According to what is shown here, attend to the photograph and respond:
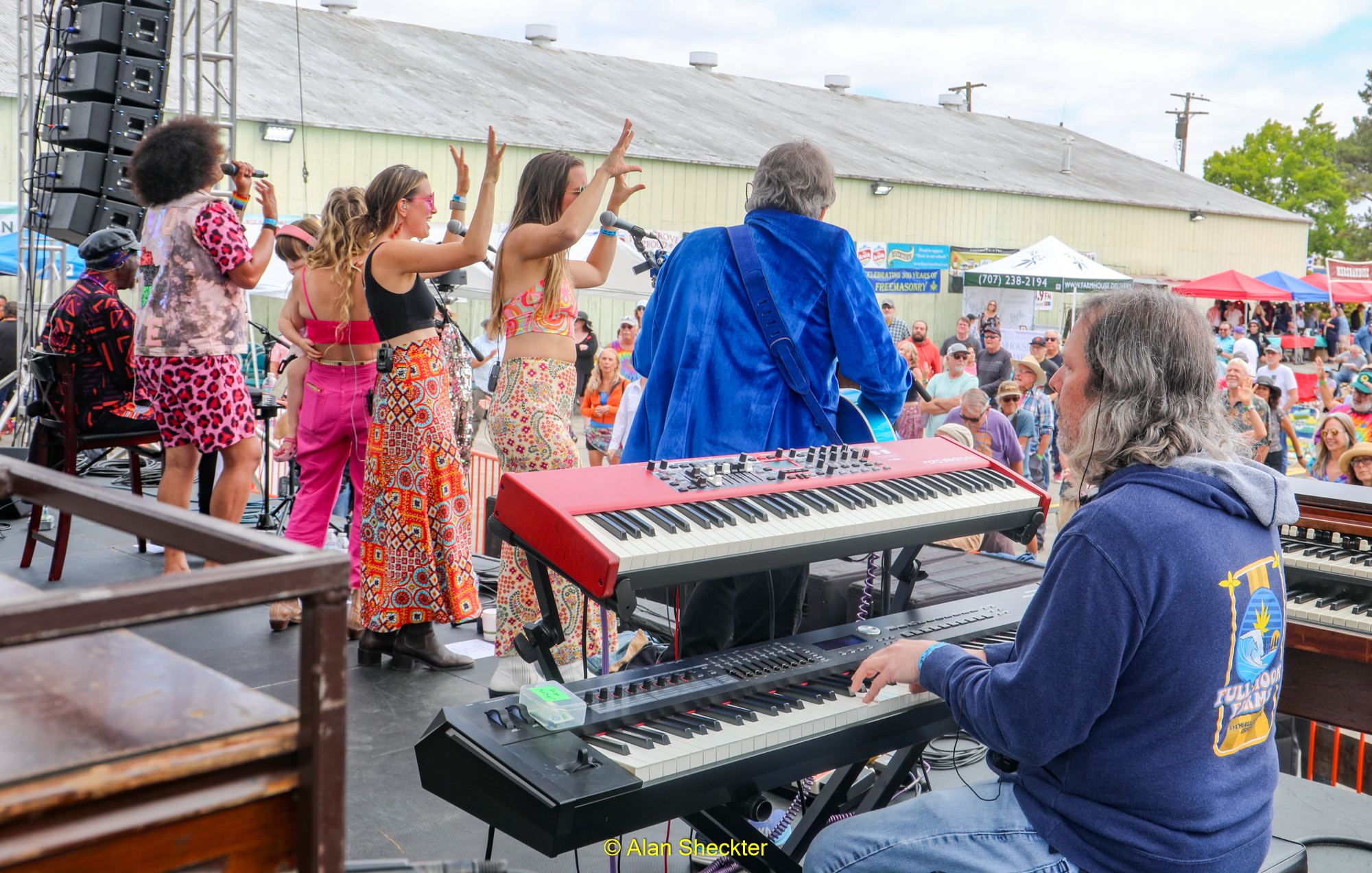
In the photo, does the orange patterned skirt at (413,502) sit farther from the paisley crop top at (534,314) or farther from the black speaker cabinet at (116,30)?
the black speaker cabinet at (116,30)

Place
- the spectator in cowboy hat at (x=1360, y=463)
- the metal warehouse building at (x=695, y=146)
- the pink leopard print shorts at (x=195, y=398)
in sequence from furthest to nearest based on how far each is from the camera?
the metal warehouse building at (x=695, y=146) → the spectator in cowboy hat at (x=1360, y=463) → the pink leopard print shorts at (x=195, y=398)

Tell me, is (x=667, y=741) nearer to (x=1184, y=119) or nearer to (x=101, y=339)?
(x=101, y=339)

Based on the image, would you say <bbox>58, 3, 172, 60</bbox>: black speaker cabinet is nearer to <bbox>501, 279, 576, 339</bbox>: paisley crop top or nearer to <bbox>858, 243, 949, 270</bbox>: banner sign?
<bbox>501, 279, 576, 339</bbox>: paisley crop top

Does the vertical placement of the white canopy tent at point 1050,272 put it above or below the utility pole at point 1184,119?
below

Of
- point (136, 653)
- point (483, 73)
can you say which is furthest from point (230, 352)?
point (483, 73)

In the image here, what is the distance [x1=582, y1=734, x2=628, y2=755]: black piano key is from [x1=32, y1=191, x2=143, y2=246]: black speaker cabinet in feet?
20.4

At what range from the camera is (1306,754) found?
161 inches

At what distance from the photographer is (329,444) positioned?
4.26 meters

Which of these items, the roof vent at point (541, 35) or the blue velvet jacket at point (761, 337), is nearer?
the blue velvet jacket at point (761, 337)

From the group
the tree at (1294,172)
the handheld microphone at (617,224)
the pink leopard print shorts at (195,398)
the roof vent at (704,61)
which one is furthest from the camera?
the tree at (1294,172)

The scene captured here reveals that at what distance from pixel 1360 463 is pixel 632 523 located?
571 centimetres

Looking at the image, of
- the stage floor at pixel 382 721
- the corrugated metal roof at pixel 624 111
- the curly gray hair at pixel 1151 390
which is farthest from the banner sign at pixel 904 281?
the curly gray hair at pixel 1151 390

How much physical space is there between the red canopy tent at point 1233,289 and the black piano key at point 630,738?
862 inches

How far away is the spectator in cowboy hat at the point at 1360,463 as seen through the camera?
243 inches
